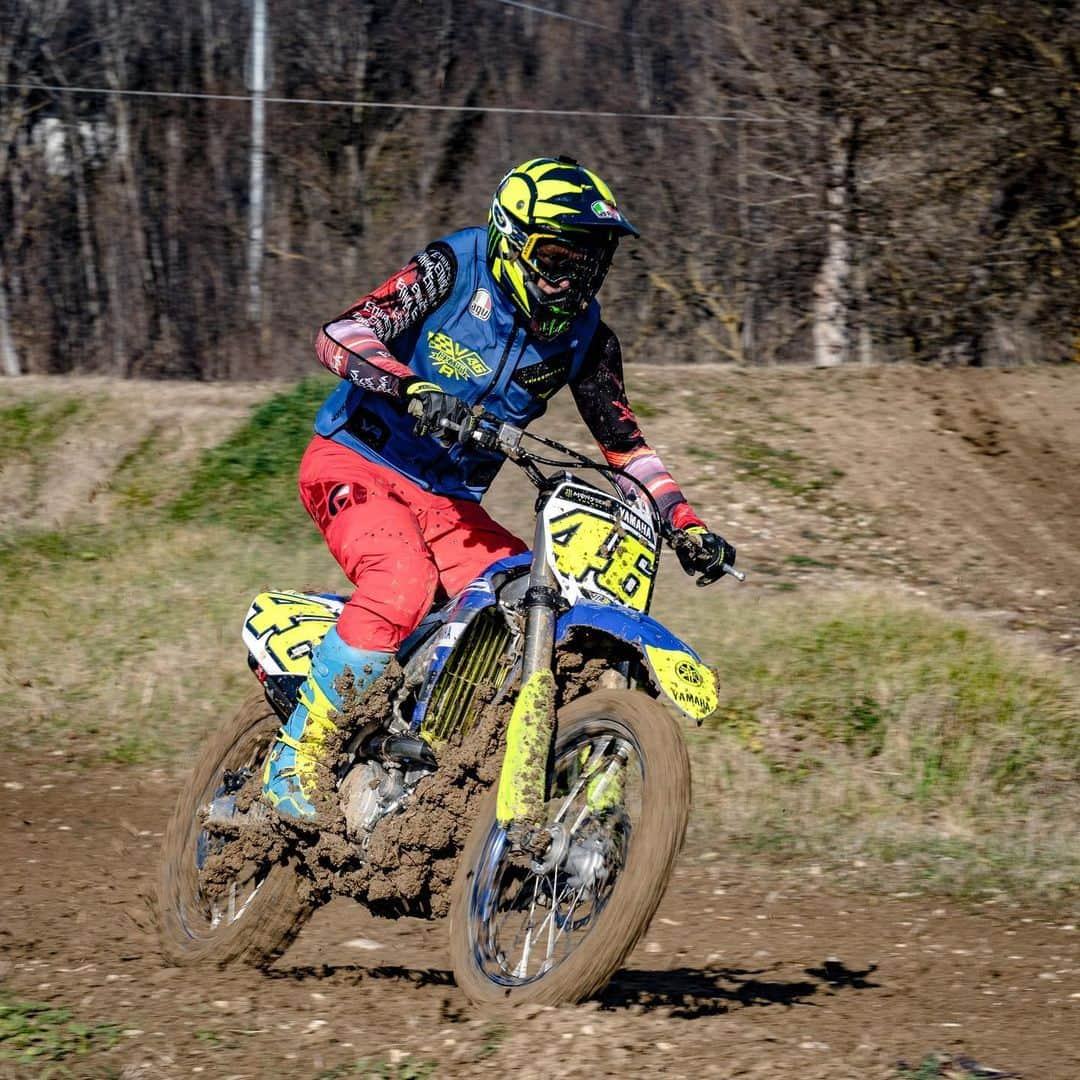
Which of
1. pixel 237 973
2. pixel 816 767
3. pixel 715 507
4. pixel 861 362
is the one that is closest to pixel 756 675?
pixel 816 767

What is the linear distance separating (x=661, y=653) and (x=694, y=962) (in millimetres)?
2033

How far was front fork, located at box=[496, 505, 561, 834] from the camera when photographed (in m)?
4.11

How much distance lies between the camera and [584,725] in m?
4.20

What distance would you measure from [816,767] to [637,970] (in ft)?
9.36

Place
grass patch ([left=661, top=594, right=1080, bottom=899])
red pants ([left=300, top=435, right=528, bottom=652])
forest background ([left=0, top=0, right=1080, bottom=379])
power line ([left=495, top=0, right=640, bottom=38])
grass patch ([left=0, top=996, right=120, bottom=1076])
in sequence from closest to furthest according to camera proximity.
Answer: grass patch ([left=0, top=996, right=120, bottom=1076]) → red pants ([left=300, top=435, right=528, bottom=652]) → grass patch ([left=661, top=594, right=1080, bottom=899]) → forest background ([left=0, top=0, right=1080, bottom=379]) → power line ([left=495, top=0, right=640, bottom=38])

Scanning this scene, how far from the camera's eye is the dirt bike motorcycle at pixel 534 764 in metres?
4.00

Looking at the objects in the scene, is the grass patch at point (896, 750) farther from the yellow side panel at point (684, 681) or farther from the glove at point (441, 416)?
the glove at point (441, 416)

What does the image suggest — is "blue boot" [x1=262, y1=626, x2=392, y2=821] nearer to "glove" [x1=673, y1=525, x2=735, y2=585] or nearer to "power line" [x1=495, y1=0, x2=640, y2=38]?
"glove" [x1=673, y1=525, x2=735, y2=585]

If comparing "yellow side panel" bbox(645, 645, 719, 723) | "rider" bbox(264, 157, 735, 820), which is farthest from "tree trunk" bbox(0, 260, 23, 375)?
"yellow side panel" bbox(645, 645, 719, 723)

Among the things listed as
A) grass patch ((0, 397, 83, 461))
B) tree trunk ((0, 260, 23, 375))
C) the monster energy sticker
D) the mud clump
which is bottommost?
tree trunk ((0, 260, 23, 375))

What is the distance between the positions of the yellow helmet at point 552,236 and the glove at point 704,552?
811mm

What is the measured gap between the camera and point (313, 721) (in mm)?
4777

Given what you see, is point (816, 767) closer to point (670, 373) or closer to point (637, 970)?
point (637, 970)

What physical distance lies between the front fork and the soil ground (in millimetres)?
531
